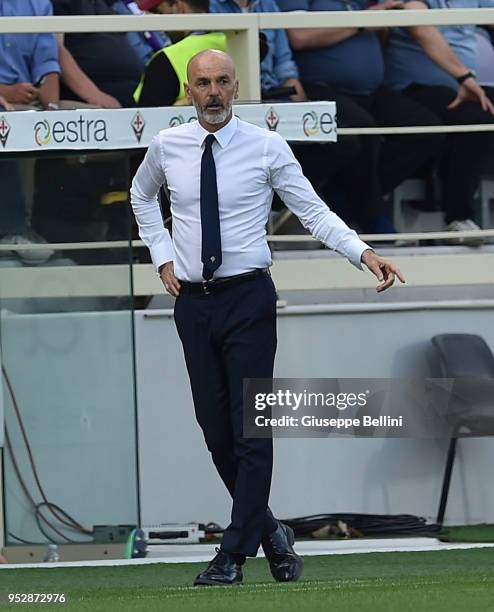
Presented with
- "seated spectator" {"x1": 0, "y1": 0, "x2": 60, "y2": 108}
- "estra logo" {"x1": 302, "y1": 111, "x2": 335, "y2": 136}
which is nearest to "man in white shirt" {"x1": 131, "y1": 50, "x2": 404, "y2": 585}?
"estra logo" {"x1": 302, "y1": 111, "x2": 335, "y2": 136}

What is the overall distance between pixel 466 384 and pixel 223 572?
364cm

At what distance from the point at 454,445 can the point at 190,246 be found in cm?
394

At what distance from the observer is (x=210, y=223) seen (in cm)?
607

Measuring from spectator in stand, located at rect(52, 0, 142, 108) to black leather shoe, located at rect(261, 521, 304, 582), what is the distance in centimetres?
412

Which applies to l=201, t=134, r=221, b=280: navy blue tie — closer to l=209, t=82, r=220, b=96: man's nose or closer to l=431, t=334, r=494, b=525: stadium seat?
l=209, t=82, r=220, b=96: man's nose

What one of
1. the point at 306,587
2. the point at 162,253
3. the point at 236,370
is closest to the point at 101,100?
the point at 162,253

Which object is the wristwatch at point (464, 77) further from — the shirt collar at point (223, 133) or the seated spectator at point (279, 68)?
the shirt collar at point (223, 133)

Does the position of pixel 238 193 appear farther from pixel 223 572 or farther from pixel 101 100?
pixel 101 100

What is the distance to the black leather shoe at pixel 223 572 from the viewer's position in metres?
6.06

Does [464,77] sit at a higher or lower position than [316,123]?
higher

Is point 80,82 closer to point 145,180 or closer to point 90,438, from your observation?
point 90,438

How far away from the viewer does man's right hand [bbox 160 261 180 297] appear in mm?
6199

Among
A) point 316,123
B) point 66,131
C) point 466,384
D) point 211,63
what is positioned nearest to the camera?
point 211,63

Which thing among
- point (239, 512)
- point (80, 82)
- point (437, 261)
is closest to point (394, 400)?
Result: point (239, 512)
